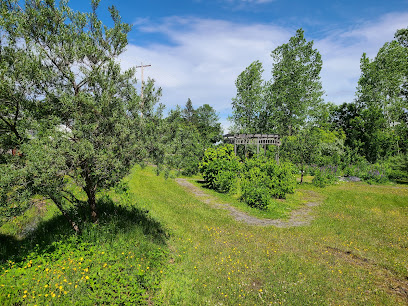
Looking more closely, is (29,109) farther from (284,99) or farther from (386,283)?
(284,99)

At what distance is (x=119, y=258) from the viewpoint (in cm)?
473

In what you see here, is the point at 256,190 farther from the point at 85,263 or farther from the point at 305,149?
the point at 305,149

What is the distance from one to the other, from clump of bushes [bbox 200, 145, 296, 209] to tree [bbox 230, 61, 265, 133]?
15264 mm

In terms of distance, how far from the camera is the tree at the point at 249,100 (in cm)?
2838

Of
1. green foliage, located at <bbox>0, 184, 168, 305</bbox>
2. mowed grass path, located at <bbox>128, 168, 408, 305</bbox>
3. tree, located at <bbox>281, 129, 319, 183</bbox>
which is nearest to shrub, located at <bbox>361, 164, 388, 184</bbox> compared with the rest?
tree, located at <bbox>281, 129, 319, 183</bbox>

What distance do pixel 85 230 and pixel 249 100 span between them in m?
26.6

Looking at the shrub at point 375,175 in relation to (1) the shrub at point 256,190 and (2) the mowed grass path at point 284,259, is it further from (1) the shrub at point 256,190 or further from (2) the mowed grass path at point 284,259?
(1) the shrub at point 256,190

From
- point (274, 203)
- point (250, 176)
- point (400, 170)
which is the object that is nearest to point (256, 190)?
point (274, 203)

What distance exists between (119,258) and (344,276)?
5.02 metres

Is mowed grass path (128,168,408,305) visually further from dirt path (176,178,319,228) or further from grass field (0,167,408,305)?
dirt path (176,178,319,228)

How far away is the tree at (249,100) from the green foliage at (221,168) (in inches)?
599

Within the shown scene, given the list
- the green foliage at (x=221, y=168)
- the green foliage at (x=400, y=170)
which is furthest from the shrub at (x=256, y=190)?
the green foliage at (x=400, y=170)

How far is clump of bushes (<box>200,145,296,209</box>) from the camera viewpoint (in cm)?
1079

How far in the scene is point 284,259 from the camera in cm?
556
